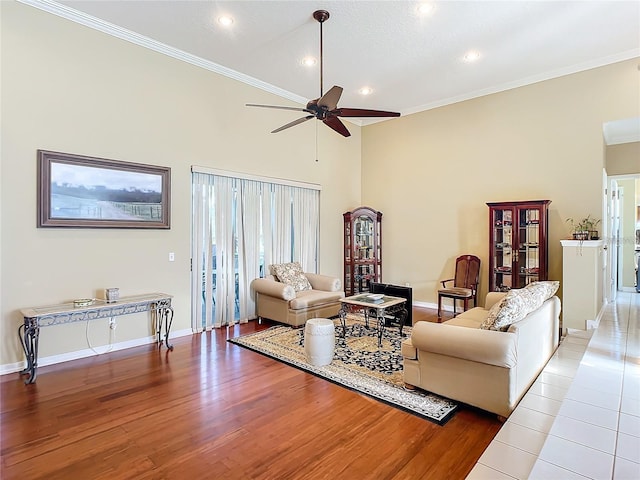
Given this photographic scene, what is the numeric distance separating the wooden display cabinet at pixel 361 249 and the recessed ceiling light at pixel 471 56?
3.14m

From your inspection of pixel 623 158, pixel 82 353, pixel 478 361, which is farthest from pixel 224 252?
pixel 623 158

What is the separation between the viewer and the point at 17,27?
140 inches

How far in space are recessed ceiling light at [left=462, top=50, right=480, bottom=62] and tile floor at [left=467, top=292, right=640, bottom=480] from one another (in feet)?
12.8

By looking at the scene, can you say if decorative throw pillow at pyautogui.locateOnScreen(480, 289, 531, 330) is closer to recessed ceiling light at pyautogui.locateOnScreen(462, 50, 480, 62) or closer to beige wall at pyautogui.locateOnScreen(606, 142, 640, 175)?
recessed ceiling light at pyautogui.locateOnScreen(462, 50, 480, 62)

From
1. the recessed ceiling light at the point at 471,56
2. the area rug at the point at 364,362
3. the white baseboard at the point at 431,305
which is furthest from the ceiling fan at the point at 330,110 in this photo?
the white baseboard at the point at 431,305

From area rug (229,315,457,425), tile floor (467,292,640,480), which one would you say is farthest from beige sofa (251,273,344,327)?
→ tile floor (467,292,640,480)

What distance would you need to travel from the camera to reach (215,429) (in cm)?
257

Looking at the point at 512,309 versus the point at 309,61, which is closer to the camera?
the point at 512,309

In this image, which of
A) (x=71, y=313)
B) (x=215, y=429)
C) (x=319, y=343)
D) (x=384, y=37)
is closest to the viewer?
(x=215, y=429)

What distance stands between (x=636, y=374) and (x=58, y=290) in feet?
19.1

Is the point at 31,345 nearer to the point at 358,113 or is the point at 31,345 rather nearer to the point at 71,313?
the point at 71,313

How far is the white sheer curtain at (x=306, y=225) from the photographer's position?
21.1 ft

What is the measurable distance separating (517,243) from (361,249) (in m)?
2.83

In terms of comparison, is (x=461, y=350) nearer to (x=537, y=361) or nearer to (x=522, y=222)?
(x=537, y=361)
